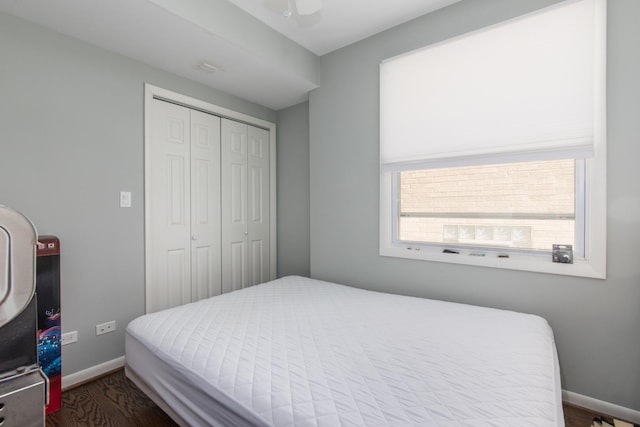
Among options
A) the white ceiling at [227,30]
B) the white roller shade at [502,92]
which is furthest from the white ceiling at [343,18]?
the white roller shade at [502,92]

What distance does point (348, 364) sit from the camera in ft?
4.11

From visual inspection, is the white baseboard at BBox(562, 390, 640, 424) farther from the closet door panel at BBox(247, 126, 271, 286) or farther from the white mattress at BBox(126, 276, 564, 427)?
the closet door panel at BBox(247, 126, 271, 286)

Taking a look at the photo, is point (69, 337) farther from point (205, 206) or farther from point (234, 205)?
point (234, 205)

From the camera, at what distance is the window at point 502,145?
1.72 meters

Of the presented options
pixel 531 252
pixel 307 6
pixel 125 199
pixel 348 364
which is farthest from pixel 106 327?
pixel 531 252

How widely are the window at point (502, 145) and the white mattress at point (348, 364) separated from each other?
0.54 m

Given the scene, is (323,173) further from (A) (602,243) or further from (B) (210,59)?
(A) (602,243)

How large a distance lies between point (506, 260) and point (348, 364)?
4.45ft

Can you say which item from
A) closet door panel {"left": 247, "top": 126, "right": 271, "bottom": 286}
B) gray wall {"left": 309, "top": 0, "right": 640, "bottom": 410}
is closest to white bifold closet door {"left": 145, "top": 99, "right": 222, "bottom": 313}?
closet door panel {"left": 247, "top": 126, "right": 271, "bottom": 286}

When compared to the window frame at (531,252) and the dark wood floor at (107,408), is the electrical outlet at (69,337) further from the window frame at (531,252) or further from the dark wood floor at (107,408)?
the window frame at (531,252)

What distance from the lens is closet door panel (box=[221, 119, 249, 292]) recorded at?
9.88ft

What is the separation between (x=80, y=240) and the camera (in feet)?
6.78

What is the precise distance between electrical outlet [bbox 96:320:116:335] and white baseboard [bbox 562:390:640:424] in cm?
308

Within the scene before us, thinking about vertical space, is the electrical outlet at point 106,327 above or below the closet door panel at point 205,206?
below
